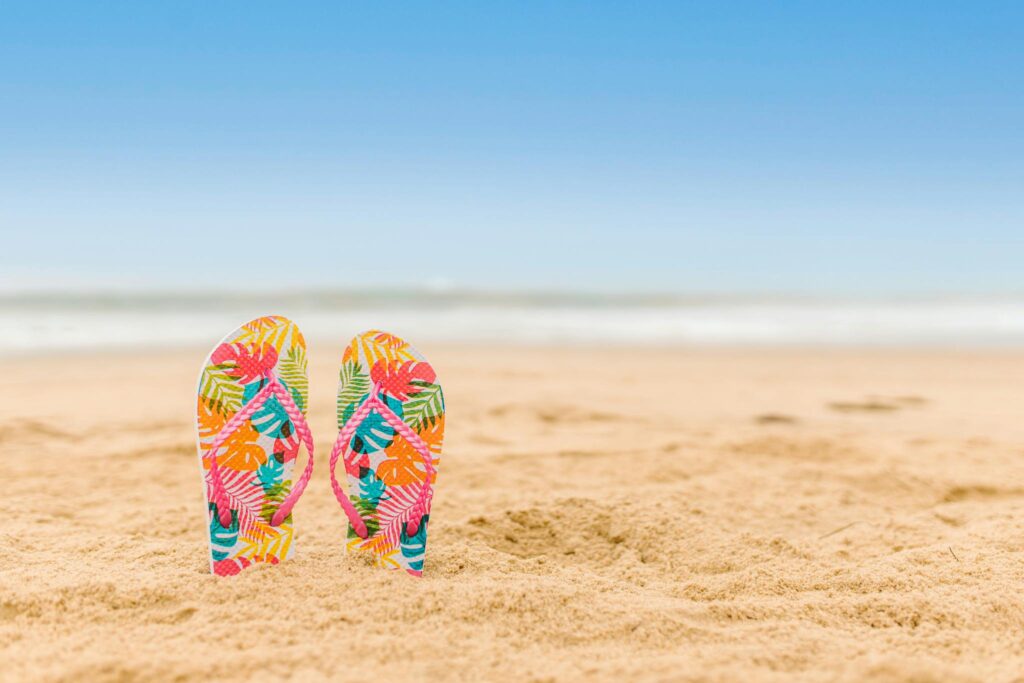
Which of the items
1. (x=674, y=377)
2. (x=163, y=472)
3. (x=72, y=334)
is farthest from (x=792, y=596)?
(x=72, y=334)

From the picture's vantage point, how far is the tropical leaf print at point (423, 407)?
2.16 metres

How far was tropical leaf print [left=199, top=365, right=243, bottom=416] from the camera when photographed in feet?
6.59

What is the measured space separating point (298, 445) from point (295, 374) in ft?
0.66

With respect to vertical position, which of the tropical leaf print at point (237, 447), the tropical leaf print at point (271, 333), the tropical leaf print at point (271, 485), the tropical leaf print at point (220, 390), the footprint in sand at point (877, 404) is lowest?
the footprint in sand at point (877, 404)

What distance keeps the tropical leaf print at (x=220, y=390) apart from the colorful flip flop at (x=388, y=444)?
28 centimetres

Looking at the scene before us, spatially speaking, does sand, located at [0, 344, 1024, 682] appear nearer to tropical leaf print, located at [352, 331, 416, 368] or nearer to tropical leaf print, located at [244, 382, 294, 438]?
tropical leaf print, located at [244, 382, 294, 438]

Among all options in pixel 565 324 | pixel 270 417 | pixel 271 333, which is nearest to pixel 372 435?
pixel 270 417

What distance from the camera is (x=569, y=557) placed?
7.95 feet

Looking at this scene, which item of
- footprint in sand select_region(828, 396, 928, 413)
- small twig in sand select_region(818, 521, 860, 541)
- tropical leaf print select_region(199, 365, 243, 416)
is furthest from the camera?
footprint in sand select_region(828, 396, 928, 413)

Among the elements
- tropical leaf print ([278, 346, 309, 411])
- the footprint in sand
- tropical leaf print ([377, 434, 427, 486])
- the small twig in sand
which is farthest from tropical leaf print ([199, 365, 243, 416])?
the footprint in sand

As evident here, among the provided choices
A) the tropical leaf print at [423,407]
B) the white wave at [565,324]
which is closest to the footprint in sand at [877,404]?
the white wave at [565,324]

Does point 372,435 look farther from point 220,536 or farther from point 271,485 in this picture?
point 220,536

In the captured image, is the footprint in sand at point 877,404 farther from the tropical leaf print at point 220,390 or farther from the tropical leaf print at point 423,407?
the tropical leaf print at point 220,390

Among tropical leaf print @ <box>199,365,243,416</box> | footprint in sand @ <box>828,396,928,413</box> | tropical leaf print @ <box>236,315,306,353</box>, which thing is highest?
tropical leaf print @ <box>236,315,306,353</box>
